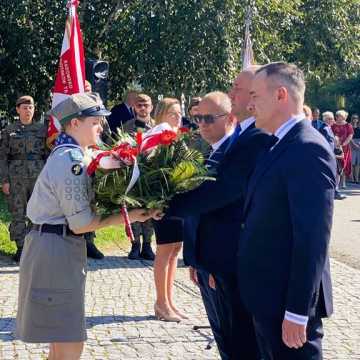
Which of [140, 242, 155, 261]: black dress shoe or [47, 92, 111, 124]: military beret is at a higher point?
[47, 92, 111, 124]: military beret

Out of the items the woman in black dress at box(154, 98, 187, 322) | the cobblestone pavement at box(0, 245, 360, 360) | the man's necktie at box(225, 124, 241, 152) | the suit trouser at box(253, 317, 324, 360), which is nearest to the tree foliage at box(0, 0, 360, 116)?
the cobblestone pavement at box(0, 245, 360, 360)

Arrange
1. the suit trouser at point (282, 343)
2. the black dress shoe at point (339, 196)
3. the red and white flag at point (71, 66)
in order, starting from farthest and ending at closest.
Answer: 1. the black dress shoe at point (339, 196)
2. the red and white flag at point (71, 66)
3. the suit trouser at point (282, 343)

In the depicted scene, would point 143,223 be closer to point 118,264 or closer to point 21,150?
point 118,264

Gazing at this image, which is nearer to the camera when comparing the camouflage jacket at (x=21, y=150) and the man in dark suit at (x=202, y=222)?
the man in dark suit at (x=202, y=222)

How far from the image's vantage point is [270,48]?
20188 mm

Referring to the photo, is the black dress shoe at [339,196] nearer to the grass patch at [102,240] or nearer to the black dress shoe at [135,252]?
the grass patch at [102,240]

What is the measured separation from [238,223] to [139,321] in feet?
8.68

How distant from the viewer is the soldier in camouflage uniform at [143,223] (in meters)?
8.89

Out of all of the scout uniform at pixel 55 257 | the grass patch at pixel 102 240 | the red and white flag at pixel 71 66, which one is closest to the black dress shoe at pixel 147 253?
the grass patch at pixel 102 240

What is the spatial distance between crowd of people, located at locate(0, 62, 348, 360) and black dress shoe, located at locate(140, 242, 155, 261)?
484 cm

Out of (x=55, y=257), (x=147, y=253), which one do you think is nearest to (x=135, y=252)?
(x=147, y=253)

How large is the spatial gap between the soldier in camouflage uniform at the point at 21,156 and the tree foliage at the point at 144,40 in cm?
688

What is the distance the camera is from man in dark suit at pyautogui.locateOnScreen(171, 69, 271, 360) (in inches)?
163

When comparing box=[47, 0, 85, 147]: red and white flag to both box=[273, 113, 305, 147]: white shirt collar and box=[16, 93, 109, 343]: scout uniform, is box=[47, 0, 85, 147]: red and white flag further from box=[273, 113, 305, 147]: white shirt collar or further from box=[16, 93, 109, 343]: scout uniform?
box=[273, 113, 305, 147]: white shirt collar
